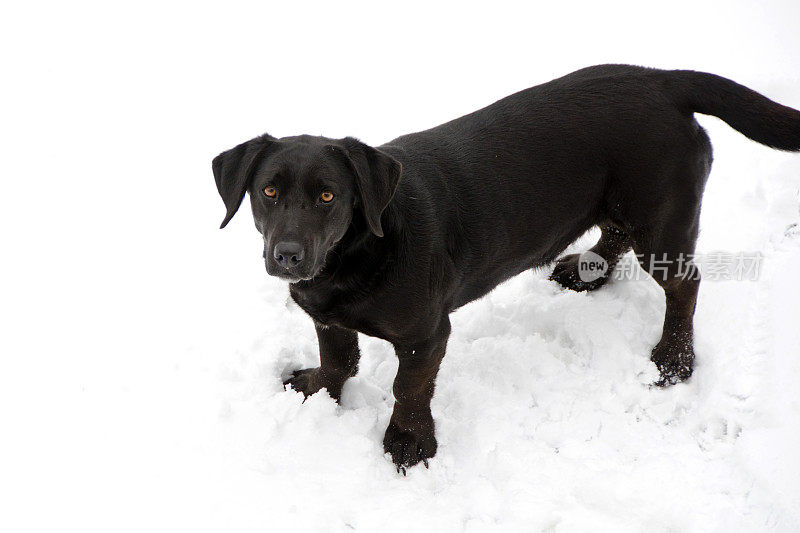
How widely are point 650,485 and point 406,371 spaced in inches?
49.9

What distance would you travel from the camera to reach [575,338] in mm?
3725

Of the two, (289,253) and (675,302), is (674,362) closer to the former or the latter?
(675,302)

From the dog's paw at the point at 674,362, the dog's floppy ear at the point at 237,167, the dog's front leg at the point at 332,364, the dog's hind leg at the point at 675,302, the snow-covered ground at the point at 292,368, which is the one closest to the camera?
the dog's floppy ear at the point at 237,167

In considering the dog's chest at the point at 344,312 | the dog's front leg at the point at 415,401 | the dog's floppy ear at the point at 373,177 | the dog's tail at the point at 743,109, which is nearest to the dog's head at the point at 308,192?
the dog's floppy ear at the point at 373,177

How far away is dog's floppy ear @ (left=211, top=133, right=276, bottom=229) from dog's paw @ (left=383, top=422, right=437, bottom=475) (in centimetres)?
133

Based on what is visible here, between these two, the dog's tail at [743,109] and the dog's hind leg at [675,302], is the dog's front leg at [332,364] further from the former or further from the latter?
the dog's tail at [743,109]

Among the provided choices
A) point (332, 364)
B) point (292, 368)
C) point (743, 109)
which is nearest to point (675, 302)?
point (743, 109)

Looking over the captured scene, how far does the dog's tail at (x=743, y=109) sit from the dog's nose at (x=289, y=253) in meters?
1.95

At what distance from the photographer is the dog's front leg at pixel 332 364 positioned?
318 cm

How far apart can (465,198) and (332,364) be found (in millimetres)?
1104

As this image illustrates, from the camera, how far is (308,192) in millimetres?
2477

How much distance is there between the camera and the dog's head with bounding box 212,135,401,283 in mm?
2408

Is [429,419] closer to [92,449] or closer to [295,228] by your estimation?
[295,228]

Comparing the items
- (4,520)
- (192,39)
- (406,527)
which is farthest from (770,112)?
(192,39)
